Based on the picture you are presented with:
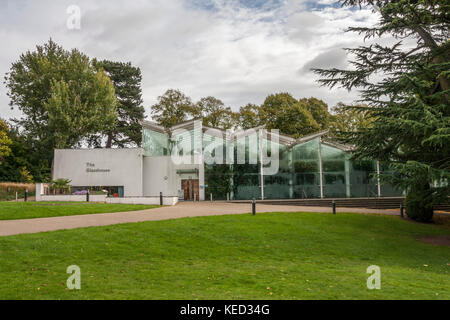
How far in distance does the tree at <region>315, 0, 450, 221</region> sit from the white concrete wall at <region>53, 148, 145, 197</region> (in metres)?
20.1

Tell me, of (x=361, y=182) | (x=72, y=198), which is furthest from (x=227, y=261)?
(x=361, y=182)

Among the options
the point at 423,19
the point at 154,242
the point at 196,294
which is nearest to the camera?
the point at 196,294

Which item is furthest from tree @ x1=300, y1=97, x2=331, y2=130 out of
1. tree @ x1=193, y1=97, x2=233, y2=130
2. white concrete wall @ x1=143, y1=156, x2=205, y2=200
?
white concrete wall @ x1=143, y1=156, x2=205, y2=200

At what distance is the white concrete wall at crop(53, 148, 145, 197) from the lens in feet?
102

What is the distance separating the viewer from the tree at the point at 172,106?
4453 centimetres

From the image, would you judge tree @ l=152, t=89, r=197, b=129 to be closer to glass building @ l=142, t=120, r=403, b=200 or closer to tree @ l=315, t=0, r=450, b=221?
glass building @ l=142, t=120, r=403, b=200

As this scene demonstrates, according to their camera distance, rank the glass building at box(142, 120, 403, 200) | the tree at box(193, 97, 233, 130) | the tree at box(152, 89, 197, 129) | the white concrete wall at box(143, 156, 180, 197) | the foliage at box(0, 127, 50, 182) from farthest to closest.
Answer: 1. the tree at box(152, 89, 197, 129)
2. the tree at box(193, 97, 233, 130)
3. the foliage at box(0, 127, 50, 182)
4. the white concrete wall at box(143, 156, 180, 197)
5. the glass building at box(142, 120, 403, 200)

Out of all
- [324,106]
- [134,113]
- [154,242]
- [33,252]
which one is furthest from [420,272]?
[134,113]

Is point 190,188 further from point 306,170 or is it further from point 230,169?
point 306,170

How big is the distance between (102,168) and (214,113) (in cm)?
1684

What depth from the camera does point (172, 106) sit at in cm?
4481
